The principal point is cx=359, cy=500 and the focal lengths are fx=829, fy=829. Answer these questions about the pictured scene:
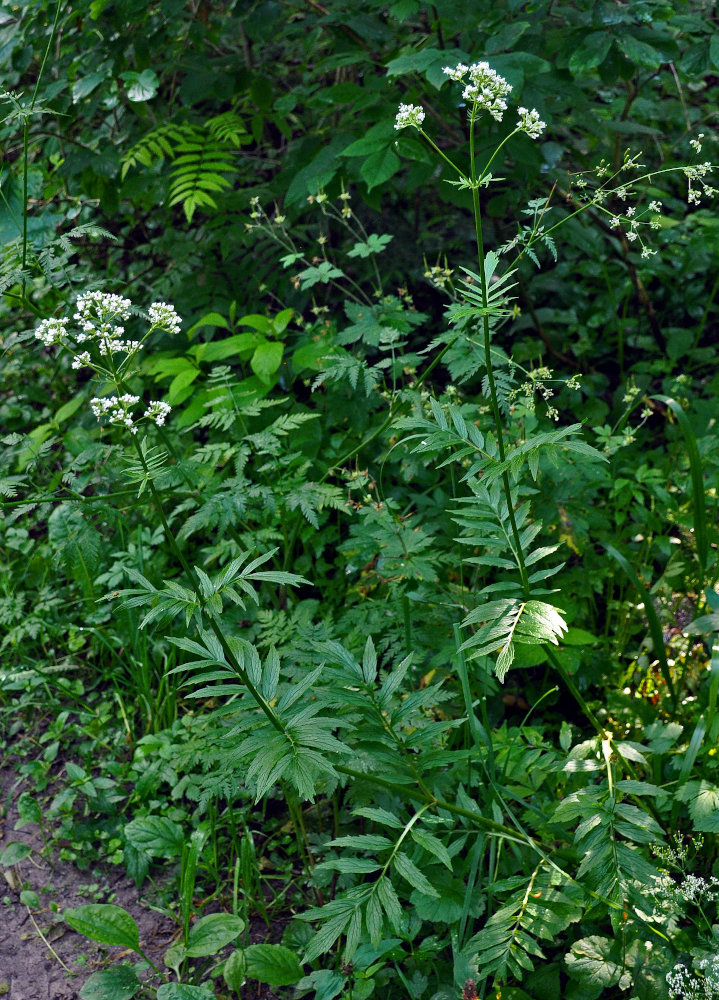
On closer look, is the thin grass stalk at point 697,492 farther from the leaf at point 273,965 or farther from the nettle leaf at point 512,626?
the leaf at point 273,965

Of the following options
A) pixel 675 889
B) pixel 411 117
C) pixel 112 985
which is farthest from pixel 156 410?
pixel 675 889

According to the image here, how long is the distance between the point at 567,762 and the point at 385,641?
55 centimetres

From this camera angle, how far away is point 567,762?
191 cm

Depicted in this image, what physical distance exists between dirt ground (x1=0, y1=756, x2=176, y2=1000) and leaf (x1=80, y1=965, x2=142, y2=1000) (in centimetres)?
16

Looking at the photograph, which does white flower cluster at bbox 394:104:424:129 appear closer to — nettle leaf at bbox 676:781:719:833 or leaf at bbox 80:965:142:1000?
nettle leaf at bbox 676:781:719:833

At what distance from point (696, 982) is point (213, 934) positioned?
1.04m

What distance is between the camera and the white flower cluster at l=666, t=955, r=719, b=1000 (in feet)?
4.94

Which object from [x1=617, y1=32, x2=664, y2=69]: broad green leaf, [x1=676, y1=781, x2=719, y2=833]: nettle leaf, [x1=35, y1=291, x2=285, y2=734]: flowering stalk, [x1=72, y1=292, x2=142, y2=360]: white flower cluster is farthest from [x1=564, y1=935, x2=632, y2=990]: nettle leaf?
[x1=617, y1=32, x2=664, y2=69]: broad green leaf

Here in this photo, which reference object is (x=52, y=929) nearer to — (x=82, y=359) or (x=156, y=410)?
(x=156, y=410)

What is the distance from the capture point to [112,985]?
6.15 feet

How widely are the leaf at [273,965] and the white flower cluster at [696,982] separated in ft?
2.56

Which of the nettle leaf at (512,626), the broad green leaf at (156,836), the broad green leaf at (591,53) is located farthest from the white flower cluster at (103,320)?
the broad green leaf at (591,53)

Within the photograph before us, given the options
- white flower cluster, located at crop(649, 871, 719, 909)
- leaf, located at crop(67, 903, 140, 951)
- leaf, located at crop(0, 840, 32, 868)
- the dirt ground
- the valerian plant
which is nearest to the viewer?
the valerian plant

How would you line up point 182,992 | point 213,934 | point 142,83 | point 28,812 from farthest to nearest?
point 142,83 → point 28,812 → point 213,934 → point 182,992
